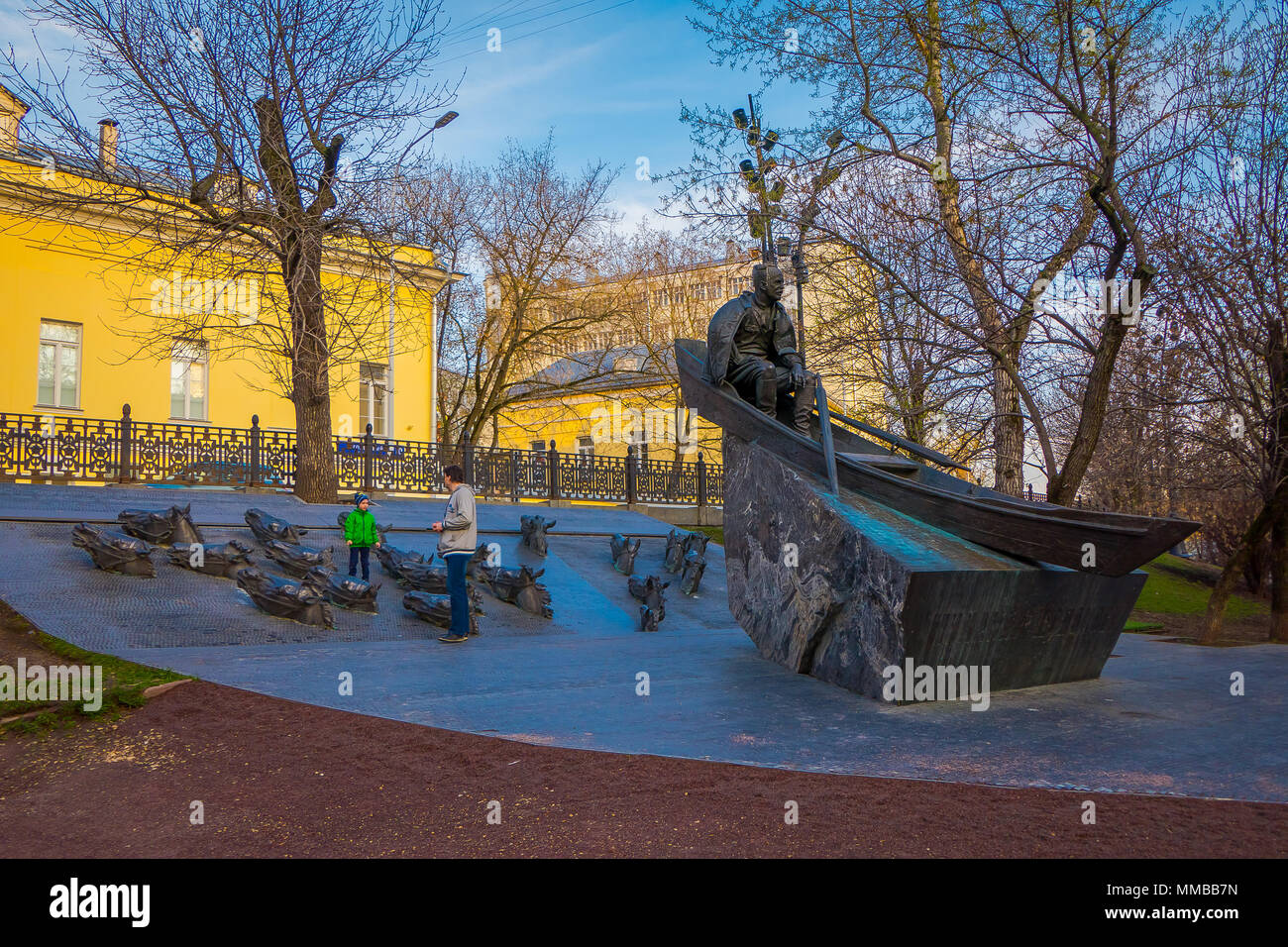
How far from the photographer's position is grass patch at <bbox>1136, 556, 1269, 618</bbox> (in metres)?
19.8

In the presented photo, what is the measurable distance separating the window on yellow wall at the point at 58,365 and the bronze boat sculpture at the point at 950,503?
2049cm

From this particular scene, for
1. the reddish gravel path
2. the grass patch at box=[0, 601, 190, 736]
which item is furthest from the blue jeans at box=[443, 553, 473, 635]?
the reddish gravel path

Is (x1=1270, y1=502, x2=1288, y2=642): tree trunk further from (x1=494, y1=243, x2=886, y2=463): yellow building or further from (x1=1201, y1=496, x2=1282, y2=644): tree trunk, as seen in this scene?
(x1=494, y1=243, x2=886, y2=463): yellow building

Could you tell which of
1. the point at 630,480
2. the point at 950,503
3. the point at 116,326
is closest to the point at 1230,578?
the point at 950,503

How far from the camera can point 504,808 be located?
13.0ft

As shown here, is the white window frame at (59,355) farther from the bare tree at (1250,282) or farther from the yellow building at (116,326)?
the bare tree at (1250,282)

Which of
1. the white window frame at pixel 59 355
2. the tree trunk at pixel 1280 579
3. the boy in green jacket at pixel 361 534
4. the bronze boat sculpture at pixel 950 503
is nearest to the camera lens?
the bronze boat sculpture at pixel 950 503

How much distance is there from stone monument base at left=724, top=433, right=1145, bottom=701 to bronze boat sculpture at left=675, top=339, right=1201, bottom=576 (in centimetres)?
15

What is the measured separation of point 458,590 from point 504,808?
522 centimetres

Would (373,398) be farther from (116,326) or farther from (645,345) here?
(645,345)

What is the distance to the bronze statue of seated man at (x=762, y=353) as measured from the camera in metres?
9.16

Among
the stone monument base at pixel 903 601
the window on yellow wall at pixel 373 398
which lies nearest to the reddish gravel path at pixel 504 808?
the stone monument base at pixel 903 601

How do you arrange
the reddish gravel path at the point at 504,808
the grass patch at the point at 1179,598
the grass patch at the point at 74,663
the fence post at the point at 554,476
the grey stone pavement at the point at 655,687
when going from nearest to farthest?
the reddish gravel path at the point at 504,808
the grey stone pavement at the point at 655,687
the grass patch at the point at 74,663
the grass patch at the point at 1179,598
the fence post at the point at 554,476

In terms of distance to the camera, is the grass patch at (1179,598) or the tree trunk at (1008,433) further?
the grass patch at (1179,598)
